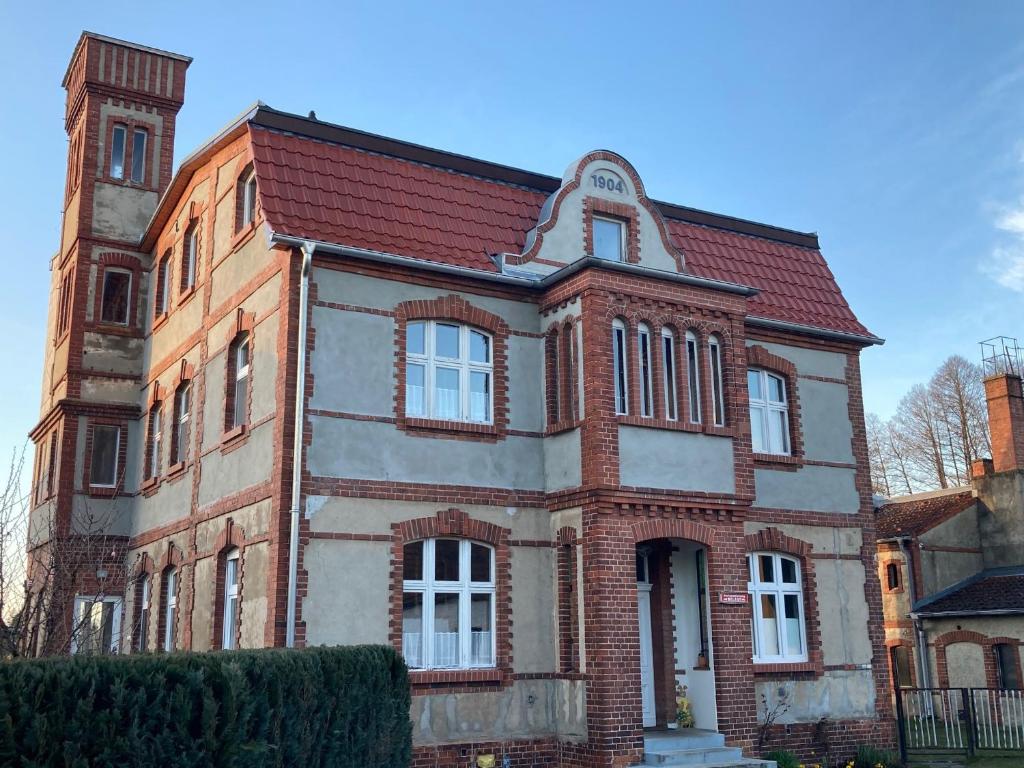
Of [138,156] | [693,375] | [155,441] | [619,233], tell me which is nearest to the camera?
[693,375]

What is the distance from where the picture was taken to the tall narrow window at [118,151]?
79.2ft

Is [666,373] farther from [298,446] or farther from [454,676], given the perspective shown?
[298,446]

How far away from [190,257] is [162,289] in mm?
2012

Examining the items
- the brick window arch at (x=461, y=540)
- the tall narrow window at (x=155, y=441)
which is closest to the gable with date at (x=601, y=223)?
the brick window arch at (x=461, y=540)

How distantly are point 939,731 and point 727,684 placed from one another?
21.1 ft

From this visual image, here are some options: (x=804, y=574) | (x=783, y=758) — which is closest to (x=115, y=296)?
(x=804, y=574)

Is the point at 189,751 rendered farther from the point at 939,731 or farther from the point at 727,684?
the point at 939,731

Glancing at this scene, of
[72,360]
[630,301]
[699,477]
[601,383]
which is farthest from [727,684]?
[72,360]

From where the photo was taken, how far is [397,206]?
53.5ft

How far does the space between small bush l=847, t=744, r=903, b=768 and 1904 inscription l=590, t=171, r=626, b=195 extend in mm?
10177

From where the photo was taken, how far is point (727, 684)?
15664 mm

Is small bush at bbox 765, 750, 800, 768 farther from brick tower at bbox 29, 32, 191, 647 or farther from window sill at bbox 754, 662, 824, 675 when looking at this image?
brick tower at bbox 29, 32, 191, 647

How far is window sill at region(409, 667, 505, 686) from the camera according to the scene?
569 inches

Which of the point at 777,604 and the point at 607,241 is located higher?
the point at 607,241
